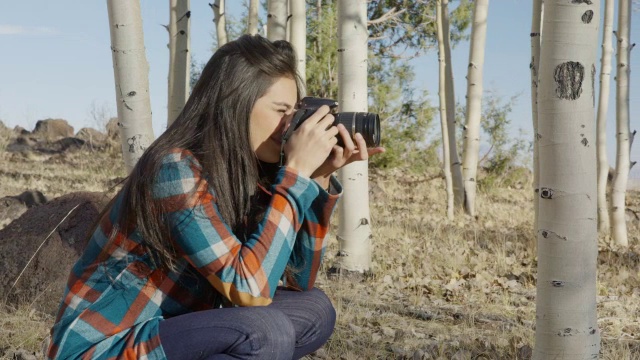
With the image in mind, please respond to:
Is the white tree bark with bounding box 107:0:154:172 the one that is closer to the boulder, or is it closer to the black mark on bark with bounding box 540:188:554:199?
the boulder

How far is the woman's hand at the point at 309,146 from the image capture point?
2076 millimetres

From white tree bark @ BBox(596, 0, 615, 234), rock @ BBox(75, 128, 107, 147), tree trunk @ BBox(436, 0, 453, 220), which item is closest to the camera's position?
white tree bark @ BBox(596, 0, 615, 234)

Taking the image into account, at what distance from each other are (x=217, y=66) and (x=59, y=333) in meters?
0.87

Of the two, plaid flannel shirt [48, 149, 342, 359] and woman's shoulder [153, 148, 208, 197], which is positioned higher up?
woman's shoulder [153, 148, 208, 197]

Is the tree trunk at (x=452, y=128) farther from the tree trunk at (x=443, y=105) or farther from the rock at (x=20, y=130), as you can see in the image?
the rock at (x=20, y=130)

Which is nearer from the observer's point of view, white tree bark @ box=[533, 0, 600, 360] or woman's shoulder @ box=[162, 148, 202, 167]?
woman's shoulder @ box=[162, 148, 202, 167]

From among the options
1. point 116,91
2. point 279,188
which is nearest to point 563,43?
point 279,188

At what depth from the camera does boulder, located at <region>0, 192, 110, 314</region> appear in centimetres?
420

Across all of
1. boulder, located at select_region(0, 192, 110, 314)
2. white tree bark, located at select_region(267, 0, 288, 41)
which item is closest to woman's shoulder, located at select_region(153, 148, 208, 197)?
boulder, located at select_region(0, 192, 110, 314)

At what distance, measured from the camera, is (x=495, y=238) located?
24.2 feet

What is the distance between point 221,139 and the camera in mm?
2084

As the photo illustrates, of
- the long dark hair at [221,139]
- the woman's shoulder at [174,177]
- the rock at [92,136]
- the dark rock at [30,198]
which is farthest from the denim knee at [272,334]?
the rock at [92,136]

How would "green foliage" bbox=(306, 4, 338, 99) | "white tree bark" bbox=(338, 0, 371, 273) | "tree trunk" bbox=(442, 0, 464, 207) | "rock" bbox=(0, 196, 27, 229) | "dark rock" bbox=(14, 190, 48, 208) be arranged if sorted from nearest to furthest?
"white tree bark" bbox=(338, 0, 371, 273) < "rock" bbox=(0, 196, 27, 229) < "dark rock" bbox=(14, 190, 48, 208) < "tree trunk" bbox=(442, 0, 464, 207) < "green foliage" bbox=(306, 4, 338, 99)

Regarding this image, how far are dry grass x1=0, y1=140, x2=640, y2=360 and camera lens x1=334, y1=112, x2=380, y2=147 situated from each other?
1.46 metres
